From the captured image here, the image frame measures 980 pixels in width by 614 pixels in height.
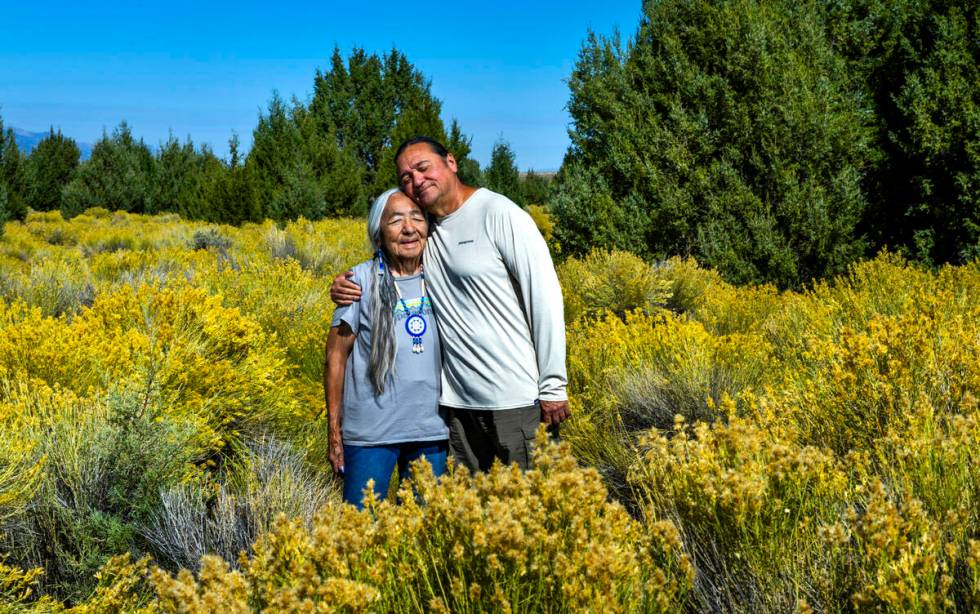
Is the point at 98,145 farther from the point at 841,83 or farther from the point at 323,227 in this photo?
the point at 841,83

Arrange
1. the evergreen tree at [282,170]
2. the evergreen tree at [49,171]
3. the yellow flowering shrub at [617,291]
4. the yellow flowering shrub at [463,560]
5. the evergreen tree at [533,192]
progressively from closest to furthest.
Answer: the yellow flowering shrub at [463,560]
the yellow flowering shrub at [617,291]
the evergreen tree at [282,170]
the evergreen tree at [49,171]
the evergreen tree at [533,192]

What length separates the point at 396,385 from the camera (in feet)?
9.03

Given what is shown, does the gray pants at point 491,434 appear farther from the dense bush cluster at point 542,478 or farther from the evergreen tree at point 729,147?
the evergreen tree at point 729,147

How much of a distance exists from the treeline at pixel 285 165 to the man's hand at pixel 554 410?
1944 centimetres

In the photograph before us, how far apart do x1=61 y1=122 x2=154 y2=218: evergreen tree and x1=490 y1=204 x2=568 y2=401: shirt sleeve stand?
31.8 meters

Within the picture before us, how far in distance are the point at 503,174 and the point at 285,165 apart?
41.1 ft

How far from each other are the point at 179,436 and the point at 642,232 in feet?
23.5

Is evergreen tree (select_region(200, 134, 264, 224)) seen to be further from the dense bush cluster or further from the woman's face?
the woman's face

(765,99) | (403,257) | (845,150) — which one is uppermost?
(765,99)

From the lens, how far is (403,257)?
284 cm

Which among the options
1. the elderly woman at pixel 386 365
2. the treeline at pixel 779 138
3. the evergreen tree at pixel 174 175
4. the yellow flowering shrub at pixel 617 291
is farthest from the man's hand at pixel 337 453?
the evergreen tree at pixel 174 175

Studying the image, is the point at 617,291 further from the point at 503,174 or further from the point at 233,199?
the point at 503,174

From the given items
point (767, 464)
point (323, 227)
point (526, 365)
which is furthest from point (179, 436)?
point (323, 227)

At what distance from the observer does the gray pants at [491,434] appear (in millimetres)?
2736
